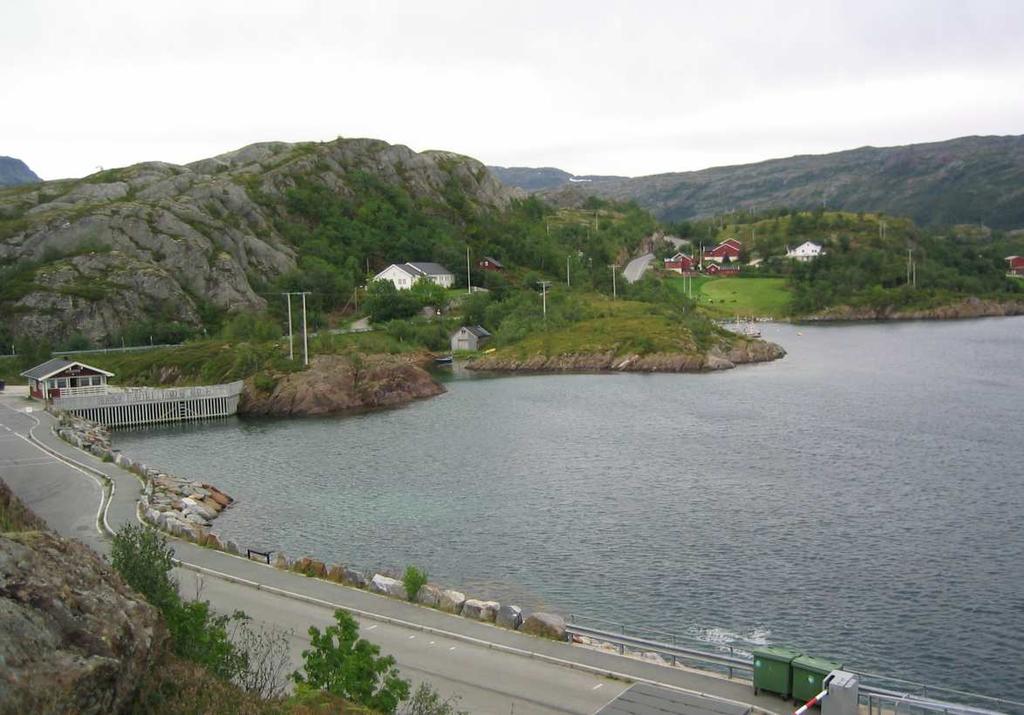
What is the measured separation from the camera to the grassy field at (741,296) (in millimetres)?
132125

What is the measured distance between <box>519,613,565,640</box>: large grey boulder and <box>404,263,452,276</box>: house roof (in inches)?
3675

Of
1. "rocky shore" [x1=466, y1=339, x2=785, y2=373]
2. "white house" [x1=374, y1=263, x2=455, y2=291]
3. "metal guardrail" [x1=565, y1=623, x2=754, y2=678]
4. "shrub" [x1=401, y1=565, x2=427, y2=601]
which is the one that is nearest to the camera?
"metal guardrail" [x1=565, y1=623, x2=754, y2=678]

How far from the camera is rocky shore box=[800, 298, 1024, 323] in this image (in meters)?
127

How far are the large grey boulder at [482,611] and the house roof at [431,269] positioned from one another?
92.1 metres

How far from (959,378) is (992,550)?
141 ft

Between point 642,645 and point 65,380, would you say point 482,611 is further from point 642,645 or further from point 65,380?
point 65,380

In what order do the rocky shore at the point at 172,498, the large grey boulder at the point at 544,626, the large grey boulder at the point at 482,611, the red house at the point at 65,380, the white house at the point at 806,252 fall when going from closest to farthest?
1. the large grey boulder at the point at 544,626
2. the large grey boulder at the point at 482,611
3. the rocky shore at the point at 172,498
4. the red house at the point at 65,380
5. the white house at the point at 806,252

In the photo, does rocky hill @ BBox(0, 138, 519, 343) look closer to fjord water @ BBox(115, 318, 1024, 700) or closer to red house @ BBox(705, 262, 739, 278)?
fjord water @ BBox(115, 318, 1024, 700)

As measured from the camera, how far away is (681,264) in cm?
15738

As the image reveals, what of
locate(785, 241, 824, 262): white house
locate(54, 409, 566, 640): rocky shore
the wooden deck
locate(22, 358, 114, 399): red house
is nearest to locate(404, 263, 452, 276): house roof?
the wooden deck

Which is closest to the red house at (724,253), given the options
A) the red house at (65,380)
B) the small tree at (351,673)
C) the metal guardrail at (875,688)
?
the red house at (65,380)

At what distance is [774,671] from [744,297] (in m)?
127

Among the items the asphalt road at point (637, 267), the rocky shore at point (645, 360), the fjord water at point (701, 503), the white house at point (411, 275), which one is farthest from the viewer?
the asphalt road at point (637, 267)

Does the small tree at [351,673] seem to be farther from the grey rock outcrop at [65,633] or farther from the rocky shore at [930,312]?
the rocky shore at [930,312]
